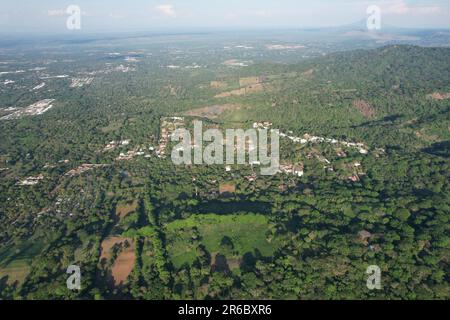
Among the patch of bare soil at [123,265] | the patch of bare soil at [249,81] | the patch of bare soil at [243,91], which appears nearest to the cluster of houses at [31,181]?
the patch of bare soil at [123,265]

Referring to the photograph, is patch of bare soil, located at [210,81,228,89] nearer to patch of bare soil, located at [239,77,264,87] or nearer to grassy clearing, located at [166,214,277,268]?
patch of bare soil, located at [239,77,264,87]

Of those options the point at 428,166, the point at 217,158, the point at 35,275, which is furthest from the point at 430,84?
the point at 35,275

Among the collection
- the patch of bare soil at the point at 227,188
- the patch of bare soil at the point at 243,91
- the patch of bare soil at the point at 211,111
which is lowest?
the patch of bare soil at the point at 227,188

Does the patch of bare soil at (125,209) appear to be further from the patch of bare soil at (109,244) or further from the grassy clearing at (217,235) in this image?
the grassy clearing at (217,235)
